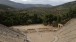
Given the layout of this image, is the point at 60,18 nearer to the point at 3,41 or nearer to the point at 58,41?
the point at 58,41

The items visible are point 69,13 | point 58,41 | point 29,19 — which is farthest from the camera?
point 29,19

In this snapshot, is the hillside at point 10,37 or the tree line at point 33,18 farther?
the tree line at point 33,18

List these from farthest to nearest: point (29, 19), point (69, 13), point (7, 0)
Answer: point (7, 0) < point (29, 19) < point (69, 13)

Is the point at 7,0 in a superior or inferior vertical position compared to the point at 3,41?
inferior

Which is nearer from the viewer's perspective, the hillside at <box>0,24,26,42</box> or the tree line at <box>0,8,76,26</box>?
the hillside at <box>0,24,26,42</box>

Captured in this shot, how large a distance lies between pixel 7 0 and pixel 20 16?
83.5 m

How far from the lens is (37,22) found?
161 feet

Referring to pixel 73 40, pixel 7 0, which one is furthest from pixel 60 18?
pixel 7 0

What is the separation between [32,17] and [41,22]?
7.40 feet

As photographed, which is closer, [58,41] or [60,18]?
[58,41]

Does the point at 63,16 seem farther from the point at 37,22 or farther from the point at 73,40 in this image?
the point at 73,40

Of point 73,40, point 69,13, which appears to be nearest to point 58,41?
point 73,40

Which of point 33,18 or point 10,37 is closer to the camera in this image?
point 10,37

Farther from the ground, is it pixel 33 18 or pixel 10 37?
pixel 10 37
